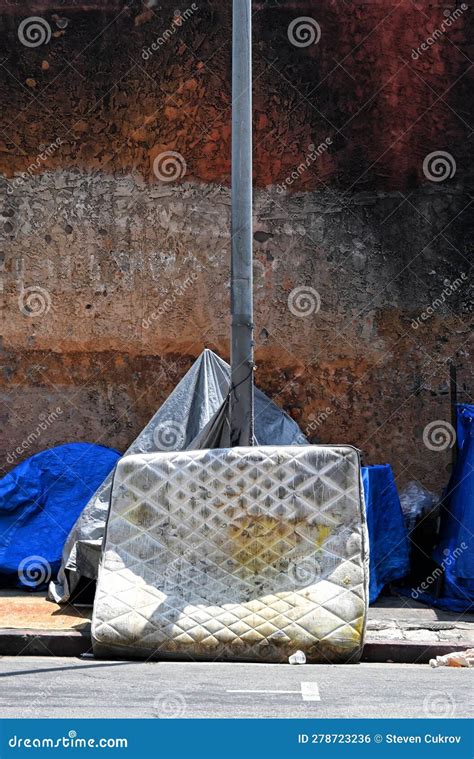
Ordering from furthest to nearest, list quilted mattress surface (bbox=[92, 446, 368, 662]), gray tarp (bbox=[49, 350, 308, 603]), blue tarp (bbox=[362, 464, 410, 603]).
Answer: blue tarp (bbox=[362, 464, 410, 603]), gray tarp (bbox=[49, 350, 308, 603]), quilted mattress surface (bbox=[92, 446, 368, 662])

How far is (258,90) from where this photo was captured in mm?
10391

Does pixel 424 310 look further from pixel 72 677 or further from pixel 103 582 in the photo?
pixel 72 677

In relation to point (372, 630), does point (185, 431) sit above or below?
above

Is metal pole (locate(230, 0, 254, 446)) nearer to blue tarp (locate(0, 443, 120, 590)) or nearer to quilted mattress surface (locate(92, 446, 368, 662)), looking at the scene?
quilted mattress surface (locate(92, 446, 368, 662))

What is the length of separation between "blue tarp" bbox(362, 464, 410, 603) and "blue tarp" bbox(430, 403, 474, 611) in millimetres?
335

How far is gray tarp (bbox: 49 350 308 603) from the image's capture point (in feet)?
25.8

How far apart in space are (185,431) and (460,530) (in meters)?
2.45

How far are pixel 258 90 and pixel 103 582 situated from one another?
5.80m

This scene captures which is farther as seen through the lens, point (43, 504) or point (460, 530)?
point (43, 504)

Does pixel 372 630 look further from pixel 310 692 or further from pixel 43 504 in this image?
pixel 43 504

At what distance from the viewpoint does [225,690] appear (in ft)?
17.4

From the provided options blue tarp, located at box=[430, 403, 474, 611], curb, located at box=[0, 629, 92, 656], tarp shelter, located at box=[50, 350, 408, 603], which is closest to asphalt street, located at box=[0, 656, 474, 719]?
curb, located at box=[0, 629, 92, 656]

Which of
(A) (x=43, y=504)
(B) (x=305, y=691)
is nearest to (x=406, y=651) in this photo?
(B) (x=305, y=691)

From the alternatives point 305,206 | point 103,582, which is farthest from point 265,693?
point 305,206
